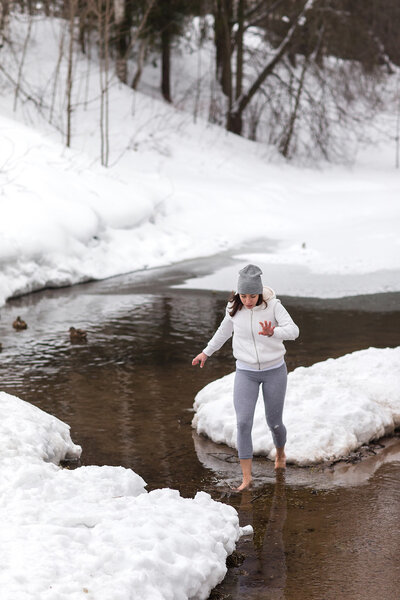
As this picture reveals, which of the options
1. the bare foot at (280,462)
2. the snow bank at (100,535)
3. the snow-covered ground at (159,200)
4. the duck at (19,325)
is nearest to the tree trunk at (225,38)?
the snow-covered ground at (159,200)

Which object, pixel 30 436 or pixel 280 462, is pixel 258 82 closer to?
pixel 280 462

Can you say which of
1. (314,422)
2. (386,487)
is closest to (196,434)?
(314,422)

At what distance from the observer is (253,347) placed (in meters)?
5.82

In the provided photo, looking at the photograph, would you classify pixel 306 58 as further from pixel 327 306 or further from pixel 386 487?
pixel 386 487

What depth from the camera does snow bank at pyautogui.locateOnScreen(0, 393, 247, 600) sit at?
12.7 feet

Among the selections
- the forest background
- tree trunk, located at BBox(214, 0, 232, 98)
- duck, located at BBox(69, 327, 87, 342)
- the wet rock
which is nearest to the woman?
the wet rock

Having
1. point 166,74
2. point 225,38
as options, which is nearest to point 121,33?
point 166,74

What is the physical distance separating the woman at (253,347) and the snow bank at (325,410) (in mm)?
653

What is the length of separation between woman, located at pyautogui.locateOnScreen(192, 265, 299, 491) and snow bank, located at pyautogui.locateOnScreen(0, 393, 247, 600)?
0.89m

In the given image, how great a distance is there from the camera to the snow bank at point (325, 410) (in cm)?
659

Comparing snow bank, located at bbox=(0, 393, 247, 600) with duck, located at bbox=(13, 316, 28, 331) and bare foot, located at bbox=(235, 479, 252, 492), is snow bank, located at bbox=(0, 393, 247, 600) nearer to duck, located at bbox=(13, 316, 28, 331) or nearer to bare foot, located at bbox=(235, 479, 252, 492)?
bare foot, located at bbox=(235, 479, 252, 492)

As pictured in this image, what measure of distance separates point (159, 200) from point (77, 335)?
10613 millimetres

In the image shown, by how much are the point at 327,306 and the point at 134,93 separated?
54.6 ft

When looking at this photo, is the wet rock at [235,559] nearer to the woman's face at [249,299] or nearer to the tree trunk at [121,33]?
the woman's face at [249,299]
